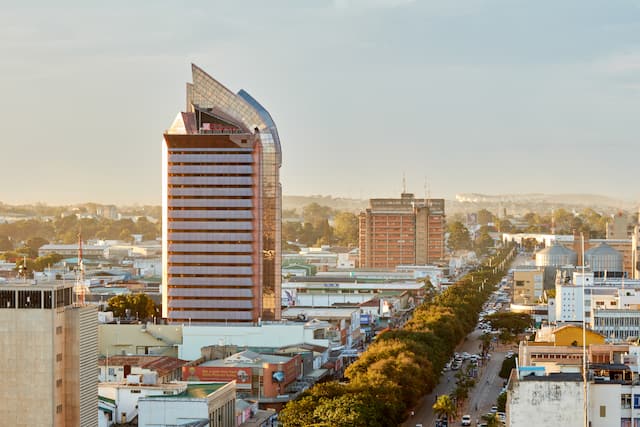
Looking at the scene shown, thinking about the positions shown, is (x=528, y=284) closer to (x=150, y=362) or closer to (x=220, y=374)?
(x=150, y=362)

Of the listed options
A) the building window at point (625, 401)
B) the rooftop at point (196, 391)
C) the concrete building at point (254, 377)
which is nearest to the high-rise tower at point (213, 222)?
the concrete building at point (254, 377)

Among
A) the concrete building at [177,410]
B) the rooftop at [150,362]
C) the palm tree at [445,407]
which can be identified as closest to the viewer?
the concrete building at [177,410]

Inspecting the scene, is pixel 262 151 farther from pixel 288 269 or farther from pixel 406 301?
pixel 288 269

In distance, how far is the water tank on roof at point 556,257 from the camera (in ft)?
564

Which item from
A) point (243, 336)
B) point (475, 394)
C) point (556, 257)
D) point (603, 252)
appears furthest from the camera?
point (603, 252)

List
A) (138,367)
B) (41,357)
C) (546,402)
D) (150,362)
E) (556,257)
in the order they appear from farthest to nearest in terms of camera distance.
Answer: (556,257) → (150,362) → (138,367) → (41,357) → (546,402)

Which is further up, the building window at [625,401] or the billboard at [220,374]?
the building window at [625,401]

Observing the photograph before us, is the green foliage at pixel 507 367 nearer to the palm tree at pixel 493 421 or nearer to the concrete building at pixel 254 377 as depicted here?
the concrete building at pixel 254 377

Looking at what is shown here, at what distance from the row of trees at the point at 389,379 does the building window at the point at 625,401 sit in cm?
1832

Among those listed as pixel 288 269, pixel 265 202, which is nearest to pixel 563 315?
pixel 265 202

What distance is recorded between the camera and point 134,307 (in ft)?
370

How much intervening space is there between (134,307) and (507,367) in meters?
33.6

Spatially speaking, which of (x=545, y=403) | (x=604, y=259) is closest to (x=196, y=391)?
(x=545, y=403)

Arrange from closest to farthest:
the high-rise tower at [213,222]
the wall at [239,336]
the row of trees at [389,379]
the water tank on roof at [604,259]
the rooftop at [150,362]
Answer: the row of trees at [389,379]
the rooftop at [150,362]
the wall at [239,336]
the high-rise tower at [213,222]
the water tank on roof at [604,259]
